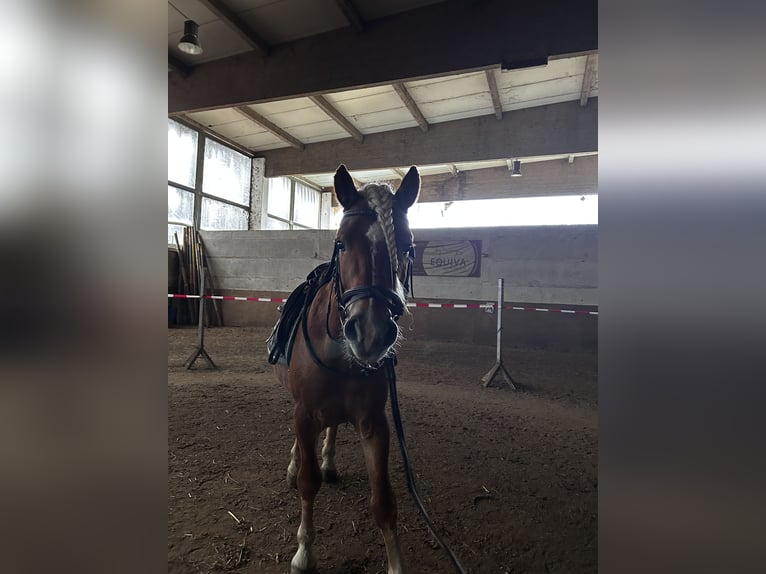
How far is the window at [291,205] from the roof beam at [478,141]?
267cm

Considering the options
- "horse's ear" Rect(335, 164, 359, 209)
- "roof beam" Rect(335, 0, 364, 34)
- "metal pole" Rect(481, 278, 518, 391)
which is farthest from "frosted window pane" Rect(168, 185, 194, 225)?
"horse's ear" Rect(335, 164, 359, 209)

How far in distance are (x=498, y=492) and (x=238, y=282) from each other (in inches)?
294

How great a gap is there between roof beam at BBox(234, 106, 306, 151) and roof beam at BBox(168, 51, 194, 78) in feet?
11.0

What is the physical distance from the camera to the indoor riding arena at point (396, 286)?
169 centimetres

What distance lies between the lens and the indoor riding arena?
1689mm

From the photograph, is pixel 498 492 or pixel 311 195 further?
pixel 311 195

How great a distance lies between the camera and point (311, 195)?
13.7 meters

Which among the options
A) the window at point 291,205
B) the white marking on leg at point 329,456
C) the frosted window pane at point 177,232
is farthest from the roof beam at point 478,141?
the white marking on leg at point 329,456

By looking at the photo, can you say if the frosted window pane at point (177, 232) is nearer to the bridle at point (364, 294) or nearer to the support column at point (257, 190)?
the support column at point (257, 190)

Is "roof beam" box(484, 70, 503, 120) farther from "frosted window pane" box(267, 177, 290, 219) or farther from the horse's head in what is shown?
"frosted window pane" box(267, 177, 290, 219)

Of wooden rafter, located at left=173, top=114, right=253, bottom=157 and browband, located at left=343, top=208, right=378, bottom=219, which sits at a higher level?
wooden rafter, located at left=173, top=114, right=253, bottom=157
